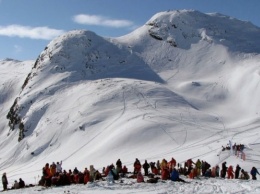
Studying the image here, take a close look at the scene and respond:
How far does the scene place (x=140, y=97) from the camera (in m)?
75.9

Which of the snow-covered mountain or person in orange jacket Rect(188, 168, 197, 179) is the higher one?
the snow-covered mountain

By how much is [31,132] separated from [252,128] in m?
36.4

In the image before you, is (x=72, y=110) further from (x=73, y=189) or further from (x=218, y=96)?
(x=73, y=189)

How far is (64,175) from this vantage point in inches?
1136

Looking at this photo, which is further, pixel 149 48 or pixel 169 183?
pixel 149 48

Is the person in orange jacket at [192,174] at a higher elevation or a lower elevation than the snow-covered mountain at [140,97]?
lower

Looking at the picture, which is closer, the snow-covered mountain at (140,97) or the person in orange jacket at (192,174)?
the person in orange jacket at (192,174)

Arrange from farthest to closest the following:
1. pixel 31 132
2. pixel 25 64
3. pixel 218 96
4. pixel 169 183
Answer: pixel 25 64 < pixel 218 96 < pixel 31 132 < pixel 169 183

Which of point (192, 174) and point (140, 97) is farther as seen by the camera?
point (140, 97)

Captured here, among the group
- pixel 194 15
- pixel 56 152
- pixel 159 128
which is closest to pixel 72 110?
pixel 56 152

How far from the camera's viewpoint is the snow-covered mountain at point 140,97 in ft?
189

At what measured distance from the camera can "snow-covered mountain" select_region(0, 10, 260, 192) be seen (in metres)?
57.6

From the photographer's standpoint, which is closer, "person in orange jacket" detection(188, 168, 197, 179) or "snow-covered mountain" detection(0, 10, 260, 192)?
"person in orange jacket" detection(188, 168, 197, 179)

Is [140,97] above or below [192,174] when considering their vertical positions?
above
